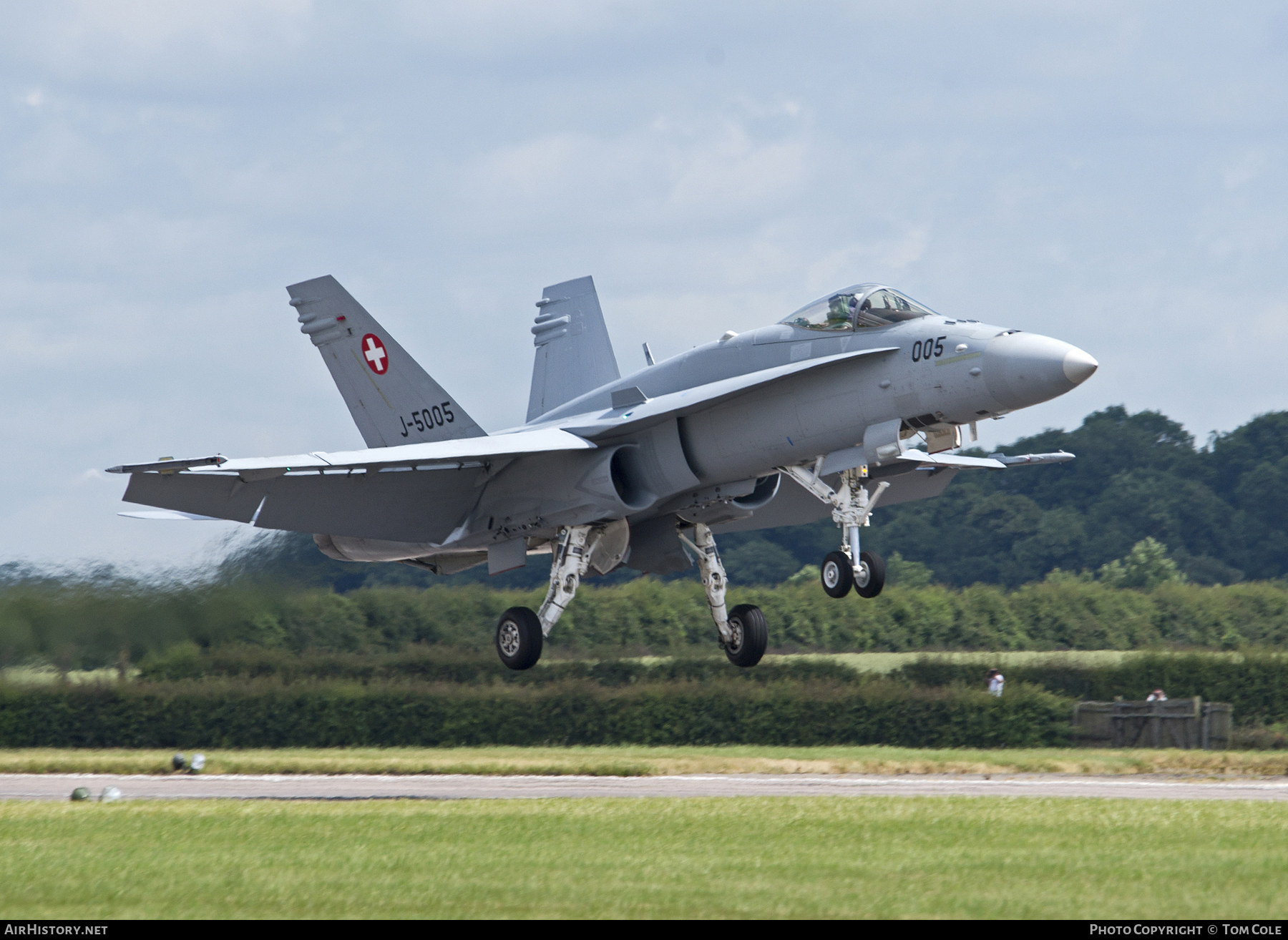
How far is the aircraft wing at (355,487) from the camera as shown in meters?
18.1

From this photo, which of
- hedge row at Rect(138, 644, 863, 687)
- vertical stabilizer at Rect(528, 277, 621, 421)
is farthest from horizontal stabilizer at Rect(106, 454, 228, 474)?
hedge row at Rect(138, 644, 863, 687)

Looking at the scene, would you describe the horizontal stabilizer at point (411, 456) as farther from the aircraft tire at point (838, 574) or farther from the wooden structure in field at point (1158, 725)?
the wooden structure in field at point (1158, 725)

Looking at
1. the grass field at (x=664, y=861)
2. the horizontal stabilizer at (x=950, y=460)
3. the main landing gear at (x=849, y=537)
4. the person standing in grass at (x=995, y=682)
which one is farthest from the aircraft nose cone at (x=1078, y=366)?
the person standing in grass at (x=995, y=682)

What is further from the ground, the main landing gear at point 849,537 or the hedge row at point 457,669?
the main landing gear at point 849,537

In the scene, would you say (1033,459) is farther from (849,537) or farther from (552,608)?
(552,608)

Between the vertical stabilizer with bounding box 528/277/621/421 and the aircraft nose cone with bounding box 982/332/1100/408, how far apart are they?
9.38 metres

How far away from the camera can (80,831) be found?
15.1 m

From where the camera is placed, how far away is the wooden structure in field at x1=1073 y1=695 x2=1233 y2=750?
106 ft

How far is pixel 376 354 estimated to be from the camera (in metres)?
21.9

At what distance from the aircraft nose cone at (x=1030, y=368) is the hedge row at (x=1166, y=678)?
69.6ft

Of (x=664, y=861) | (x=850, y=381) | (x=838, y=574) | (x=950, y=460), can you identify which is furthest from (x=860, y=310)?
(x=664, y=861)

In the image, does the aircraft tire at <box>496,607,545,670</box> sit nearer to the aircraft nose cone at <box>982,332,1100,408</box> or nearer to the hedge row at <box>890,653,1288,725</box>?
the aircraft nose cone at <box>982,332,1100,408</box>
